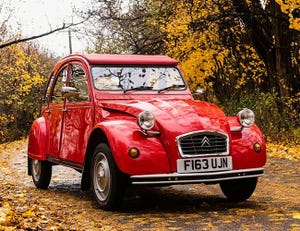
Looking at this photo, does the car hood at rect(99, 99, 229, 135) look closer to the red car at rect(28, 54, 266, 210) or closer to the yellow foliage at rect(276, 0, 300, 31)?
the red car at rect(28, 54, 266, 210)

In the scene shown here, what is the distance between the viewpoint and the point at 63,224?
18.6ft

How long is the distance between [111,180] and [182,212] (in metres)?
0.87

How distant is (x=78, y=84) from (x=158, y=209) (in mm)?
2477

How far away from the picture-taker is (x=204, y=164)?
629 cm

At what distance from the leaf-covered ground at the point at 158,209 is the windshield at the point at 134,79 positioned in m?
1.52

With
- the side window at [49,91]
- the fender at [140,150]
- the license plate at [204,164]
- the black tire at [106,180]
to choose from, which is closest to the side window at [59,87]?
the side window at [49,91]

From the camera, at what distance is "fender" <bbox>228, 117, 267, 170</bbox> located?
652 centimetres

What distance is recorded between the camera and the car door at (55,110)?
8562 millimetres

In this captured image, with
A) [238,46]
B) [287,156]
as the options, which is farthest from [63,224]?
[238,46]

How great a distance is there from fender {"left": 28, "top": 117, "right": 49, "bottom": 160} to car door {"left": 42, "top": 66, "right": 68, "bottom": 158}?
0.37ft

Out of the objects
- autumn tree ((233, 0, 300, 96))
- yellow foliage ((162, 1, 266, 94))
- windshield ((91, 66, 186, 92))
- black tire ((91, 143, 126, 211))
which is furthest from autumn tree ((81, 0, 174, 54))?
black tire ((91, 143, 126, 211))

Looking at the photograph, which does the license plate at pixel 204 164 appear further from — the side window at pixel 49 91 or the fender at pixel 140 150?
the side window at pixel 49 91

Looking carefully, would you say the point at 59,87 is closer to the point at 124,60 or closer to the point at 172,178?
the point at 124,60

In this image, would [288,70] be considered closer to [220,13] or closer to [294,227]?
[220,13]
